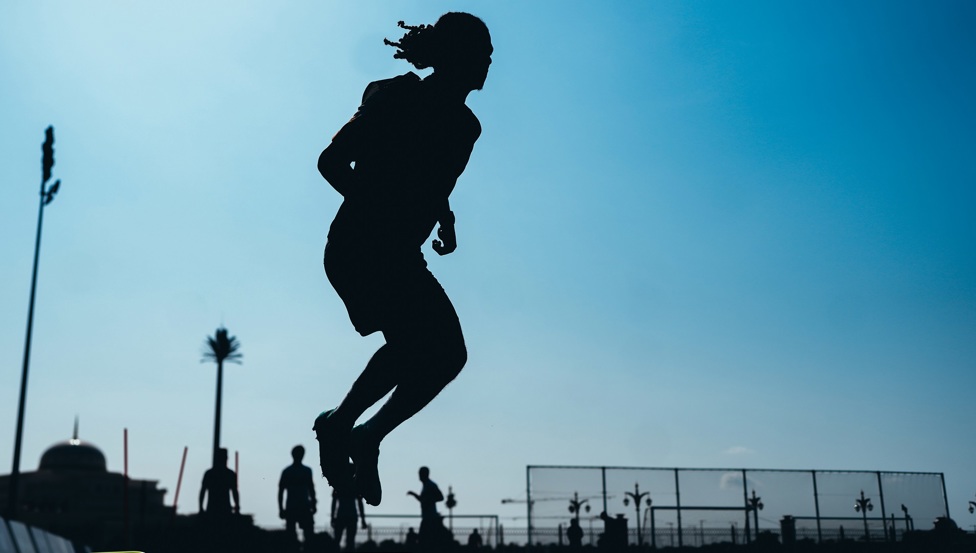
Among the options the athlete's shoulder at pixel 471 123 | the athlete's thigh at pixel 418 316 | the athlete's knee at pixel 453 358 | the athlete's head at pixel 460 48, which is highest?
the athlete's head at pixel 460 48

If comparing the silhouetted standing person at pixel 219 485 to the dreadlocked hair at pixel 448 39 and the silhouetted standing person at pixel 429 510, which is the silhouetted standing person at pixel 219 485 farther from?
the dreadlocked hair at pixel 448 39

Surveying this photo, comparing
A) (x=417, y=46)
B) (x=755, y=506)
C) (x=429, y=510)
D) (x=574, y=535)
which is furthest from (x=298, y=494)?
(x=755, y=506)

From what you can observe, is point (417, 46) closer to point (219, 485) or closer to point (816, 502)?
point (219, 485)

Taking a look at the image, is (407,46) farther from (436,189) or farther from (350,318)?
(350,318)

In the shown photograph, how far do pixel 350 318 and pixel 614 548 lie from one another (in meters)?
15.9

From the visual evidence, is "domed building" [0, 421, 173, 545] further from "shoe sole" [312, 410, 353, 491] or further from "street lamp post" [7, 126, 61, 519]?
"shoe sole" [312, 410, 353, 491]

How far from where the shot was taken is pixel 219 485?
40.2ft

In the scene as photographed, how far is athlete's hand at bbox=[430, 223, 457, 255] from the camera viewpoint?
3.35 m

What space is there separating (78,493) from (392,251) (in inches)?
4346

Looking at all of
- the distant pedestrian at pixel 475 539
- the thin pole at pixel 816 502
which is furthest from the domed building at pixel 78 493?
the thin pole at pixel 816 502

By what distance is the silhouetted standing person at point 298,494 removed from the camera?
1230 cm

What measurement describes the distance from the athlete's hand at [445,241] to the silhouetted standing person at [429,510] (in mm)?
10568

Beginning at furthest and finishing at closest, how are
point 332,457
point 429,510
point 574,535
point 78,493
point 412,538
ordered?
point 78,493, point 412,538, point 574,535, point 429,510, point 332,457

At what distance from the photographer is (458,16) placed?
332 cm
